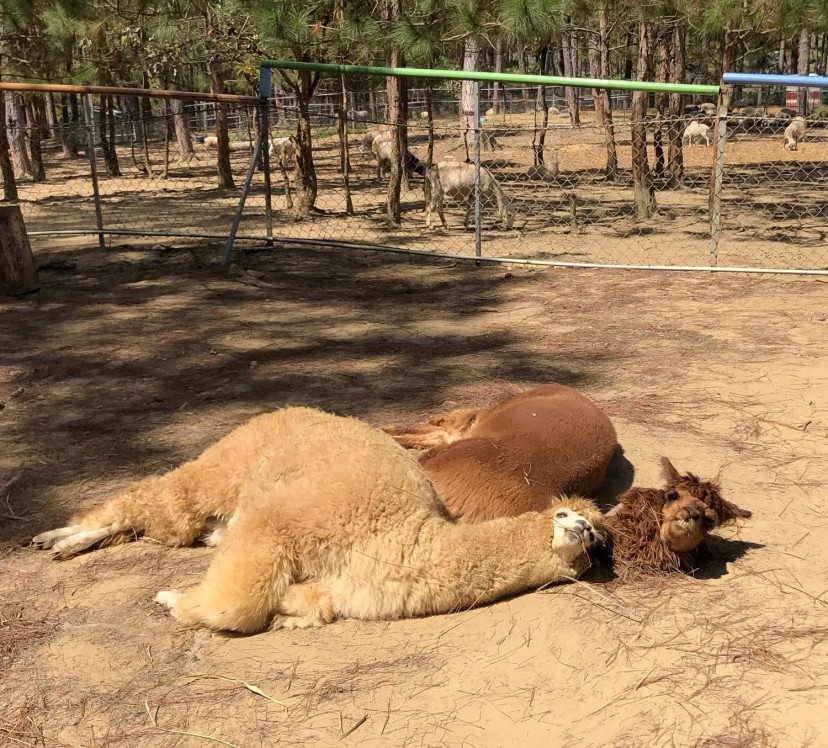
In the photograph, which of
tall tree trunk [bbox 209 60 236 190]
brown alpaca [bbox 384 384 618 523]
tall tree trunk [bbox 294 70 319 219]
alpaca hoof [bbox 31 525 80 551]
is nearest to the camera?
brown alpaca [bbox 384 384 618 523]

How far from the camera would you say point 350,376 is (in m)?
6.01

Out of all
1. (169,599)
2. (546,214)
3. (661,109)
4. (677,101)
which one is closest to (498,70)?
(677,101)

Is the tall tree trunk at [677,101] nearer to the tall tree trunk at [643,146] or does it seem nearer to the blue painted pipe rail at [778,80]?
the tall tree trunk at [643,146]

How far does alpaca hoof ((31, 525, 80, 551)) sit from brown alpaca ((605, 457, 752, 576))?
2.10 metres

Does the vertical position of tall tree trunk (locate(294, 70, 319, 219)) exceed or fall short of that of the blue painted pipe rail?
it falls short

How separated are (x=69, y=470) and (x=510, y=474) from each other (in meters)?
2.24

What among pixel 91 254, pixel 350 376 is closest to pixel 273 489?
pixel 350 376

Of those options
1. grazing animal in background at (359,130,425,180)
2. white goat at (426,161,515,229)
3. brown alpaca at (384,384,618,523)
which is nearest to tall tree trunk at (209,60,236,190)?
grazing animal in background at (359,130,425,180)

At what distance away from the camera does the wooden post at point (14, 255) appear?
26.8 ft

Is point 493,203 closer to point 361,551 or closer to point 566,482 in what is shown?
point 566,482

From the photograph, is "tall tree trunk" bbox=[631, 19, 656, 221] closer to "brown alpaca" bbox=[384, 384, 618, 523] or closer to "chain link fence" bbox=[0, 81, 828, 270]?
"chain link fence" bbox=[0, 81, 828, 270]

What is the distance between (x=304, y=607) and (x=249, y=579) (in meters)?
0.22

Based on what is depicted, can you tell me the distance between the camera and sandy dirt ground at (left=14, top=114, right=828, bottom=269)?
10.8 metres

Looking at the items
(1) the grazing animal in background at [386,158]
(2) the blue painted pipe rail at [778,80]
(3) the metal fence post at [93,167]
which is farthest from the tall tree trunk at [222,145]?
(2) the blue painted pipe rail at [778,80]
